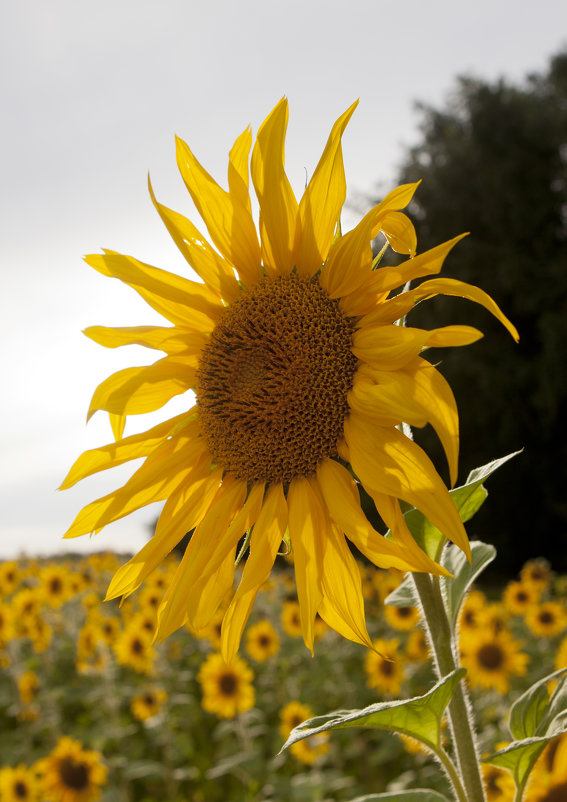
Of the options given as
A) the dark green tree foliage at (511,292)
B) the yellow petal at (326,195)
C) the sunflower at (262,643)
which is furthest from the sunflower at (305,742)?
the dark green tree foliage at (511,292)

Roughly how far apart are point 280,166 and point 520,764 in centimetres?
115

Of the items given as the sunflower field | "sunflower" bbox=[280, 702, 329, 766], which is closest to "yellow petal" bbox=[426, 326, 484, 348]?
the sunflower field

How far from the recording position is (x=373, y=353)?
1.21 metres

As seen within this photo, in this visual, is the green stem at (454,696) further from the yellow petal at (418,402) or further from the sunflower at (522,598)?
the sunflower at (522,598)

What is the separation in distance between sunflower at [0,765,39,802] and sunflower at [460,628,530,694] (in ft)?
10.1

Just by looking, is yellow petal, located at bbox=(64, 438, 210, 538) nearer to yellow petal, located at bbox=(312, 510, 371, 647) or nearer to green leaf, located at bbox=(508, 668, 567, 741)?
yellow petal, located at bbox=(312, 510, 371, 647)

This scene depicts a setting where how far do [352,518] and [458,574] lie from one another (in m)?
0.31

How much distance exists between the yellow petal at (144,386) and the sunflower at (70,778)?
13.4 feet

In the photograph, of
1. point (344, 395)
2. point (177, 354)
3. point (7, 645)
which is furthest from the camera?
point (7, 645)

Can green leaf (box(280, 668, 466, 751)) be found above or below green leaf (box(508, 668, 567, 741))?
above

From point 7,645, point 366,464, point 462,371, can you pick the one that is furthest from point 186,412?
point 462,371

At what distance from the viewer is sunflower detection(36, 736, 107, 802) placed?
15.0 ft

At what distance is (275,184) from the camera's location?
1.33 m

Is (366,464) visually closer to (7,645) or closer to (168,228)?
(168,228)
